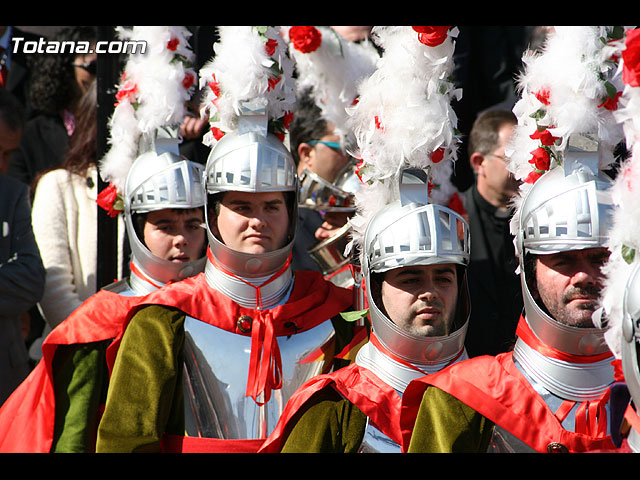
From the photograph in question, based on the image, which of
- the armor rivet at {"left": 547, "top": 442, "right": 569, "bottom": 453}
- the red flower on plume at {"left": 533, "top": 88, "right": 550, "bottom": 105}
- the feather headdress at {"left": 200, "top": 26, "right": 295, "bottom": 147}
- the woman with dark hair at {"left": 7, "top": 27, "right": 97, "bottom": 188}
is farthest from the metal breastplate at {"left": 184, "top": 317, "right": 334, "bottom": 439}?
the woman with dark hair at {"left": 7, "top": 27, "right": 97, "bottom": 188}

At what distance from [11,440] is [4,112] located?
1.86m

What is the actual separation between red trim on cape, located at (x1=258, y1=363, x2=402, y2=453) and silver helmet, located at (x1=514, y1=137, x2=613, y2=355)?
60cm

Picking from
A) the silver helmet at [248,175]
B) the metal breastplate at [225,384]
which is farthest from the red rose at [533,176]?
the metal breastplate at [225,384]

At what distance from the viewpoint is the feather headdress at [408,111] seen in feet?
12.2

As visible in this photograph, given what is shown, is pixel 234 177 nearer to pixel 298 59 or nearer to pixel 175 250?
pixel 175 250

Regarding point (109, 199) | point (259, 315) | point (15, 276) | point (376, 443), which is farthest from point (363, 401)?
point (15, 276)

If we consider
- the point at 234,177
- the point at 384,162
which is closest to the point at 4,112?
the point at 234,177

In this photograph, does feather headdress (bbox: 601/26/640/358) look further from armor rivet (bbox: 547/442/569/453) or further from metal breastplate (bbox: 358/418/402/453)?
metal breastplate (bbox: 358/418/402/453)

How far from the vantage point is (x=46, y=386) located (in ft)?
14.8

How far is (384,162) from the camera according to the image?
12.4 feet

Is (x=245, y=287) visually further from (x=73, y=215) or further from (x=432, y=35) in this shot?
(x=73, y=215)

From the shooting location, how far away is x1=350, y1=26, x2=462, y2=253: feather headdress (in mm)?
3705

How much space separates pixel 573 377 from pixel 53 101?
4082 mm

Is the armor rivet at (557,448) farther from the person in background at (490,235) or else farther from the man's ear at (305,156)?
the man's ear at (305,156)
